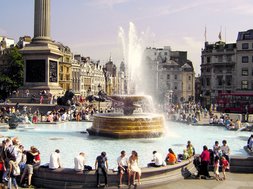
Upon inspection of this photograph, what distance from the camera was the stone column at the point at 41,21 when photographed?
153 feet

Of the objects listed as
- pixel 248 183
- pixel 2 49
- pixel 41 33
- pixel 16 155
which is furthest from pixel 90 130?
pixel 2 49

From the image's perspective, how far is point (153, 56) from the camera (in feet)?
446

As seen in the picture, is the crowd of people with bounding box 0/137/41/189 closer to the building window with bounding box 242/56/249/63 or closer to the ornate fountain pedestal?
the ornate fountain pedestal

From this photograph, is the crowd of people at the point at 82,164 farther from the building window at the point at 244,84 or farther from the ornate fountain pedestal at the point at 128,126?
the building window at the point at 244,84

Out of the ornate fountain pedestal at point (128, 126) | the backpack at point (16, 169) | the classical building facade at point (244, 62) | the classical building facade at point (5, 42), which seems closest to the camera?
the backpack at point (16, 169)

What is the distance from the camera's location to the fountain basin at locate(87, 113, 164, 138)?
24.0m

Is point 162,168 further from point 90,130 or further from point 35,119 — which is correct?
point 35,119

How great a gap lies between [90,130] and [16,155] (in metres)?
12.5

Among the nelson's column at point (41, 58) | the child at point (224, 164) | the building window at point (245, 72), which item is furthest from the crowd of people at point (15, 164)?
the building window at point (245, 72)

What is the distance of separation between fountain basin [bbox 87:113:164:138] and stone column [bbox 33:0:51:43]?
24.8 m

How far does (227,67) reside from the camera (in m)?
92.2

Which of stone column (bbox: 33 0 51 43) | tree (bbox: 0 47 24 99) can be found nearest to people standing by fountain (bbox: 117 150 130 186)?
stone column (bbox: 33 0 51 43)

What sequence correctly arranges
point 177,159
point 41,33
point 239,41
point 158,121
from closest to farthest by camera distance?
point 177,159 → point 158,121 → point 41,33 → point 239,41

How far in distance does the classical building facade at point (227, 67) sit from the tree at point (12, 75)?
41.5m
